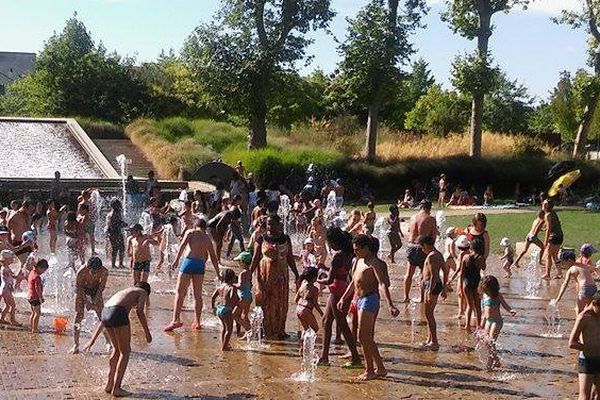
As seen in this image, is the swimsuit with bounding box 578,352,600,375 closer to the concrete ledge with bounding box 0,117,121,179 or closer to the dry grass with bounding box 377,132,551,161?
the concrete ledge with bounding box 0,117,121,179

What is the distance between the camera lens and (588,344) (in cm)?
797

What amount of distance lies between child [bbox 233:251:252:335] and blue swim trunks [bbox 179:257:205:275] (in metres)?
0.84

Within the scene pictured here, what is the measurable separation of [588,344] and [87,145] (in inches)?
1271

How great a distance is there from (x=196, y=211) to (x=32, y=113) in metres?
35.5

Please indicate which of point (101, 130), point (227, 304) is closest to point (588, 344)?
point (227, 304)

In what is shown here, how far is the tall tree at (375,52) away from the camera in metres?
35.3

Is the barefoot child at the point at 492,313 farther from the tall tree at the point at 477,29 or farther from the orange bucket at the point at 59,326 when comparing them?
the tall tree at the point at 477,29

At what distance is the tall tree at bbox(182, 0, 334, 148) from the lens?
1428 inches

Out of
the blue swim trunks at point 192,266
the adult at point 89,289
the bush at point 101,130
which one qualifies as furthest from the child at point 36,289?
the bush at point 101,130

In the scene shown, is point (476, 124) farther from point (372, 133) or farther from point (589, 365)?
point (589, 365)

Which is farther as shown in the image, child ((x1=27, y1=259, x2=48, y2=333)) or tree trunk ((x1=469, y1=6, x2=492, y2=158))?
tree trunk ((x1=469, y1=6, x2=492, y2=158))

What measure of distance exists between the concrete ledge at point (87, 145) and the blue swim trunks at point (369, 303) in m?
24.0

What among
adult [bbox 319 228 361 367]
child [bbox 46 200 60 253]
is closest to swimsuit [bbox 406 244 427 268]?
adult [bbox 319 228 361 367]

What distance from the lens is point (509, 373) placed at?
32.9 ft
